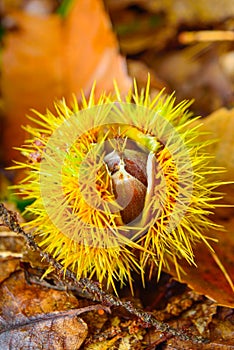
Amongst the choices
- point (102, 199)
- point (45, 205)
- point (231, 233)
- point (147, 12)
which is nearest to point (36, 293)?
point (45, 205)

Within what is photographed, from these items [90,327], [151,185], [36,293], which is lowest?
[90,327]

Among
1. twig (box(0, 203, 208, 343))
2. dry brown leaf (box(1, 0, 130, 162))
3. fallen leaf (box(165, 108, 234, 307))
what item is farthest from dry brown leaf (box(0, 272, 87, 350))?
dry brown leaf (box(1, 0, 130, 162))

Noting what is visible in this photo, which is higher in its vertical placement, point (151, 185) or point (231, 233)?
point (151, 185)

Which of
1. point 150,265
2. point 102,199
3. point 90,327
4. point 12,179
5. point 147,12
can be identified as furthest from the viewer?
point 147,12

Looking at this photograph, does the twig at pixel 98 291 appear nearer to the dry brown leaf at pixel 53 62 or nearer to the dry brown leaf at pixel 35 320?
the dry brown leaf at pixel 35 320

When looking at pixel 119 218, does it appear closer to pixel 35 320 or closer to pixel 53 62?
pixel 35 320

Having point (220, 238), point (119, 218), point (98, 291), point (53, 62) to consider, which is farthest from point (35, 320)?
point (53, 62)

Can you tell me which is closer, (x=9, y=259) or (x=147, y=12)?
(x=9, y=259)

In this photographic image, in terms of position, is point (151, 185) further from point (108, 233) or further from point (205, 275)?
point (205, 275)
